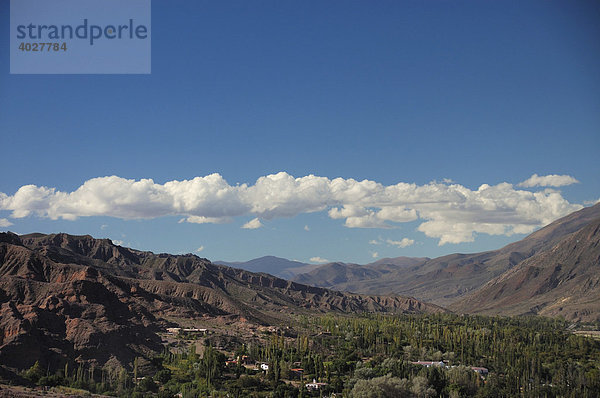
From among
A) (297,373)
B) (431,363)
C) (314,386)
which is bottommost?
(431,363)

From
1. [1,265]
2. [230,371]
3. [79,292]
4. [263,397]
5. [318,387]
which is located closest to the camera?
[263,397]

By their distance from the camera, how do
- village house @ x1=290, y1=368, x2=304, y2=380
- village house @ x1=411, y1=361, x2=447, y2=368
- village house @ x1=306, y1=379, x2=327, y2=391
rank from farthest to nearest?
1. village house @ x1=411, y1=361, x2=447, y2=368
2. village house @ x1=290, y1=368, x2=304, y2=380
3. village house @ x1=306, y1=379, x2=327, y2=391

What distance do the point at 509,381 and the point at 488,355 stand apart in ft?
135

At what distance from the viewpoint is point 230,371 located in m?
123

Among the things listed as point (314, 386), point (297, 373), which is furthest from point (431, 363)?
point (314, 386)

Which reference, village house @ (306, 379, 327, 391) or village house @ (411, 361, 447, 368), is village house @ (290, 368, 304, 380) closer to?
village house @ (306, 379, 327, 391)

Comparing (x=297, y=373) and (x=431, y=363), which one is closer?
(x=297, y=373)

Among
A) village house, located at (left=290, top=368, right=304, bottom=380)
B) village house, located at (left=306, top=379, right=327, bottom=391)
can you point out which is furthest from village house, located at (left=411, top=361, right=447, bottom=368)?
village house, located at (left=306, top=379, right=327, bottom=391)

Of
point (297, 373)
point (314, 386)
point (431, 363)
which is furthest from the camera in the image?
point (431, 363)

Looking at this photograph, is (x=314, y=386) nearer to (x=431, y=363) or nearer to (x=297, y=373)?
(x=297, y=373)

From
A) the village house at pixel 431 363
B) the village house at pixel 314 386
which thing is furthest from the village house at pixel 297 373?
the village house at pixel 431 363

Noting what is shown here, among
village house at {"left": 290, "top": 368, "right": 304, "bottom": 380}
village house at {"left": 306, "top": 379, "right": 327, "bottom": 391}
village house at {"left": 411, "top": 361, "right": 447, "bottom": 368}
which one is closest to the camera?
village house at {"left": 306, "top": 379, "right": 327, "bottom": 391}

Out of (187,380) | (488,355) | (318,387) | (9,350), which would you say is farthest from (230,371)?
(488,355)

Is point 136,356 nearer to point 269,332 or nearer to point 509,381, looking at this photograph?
point 269,332
